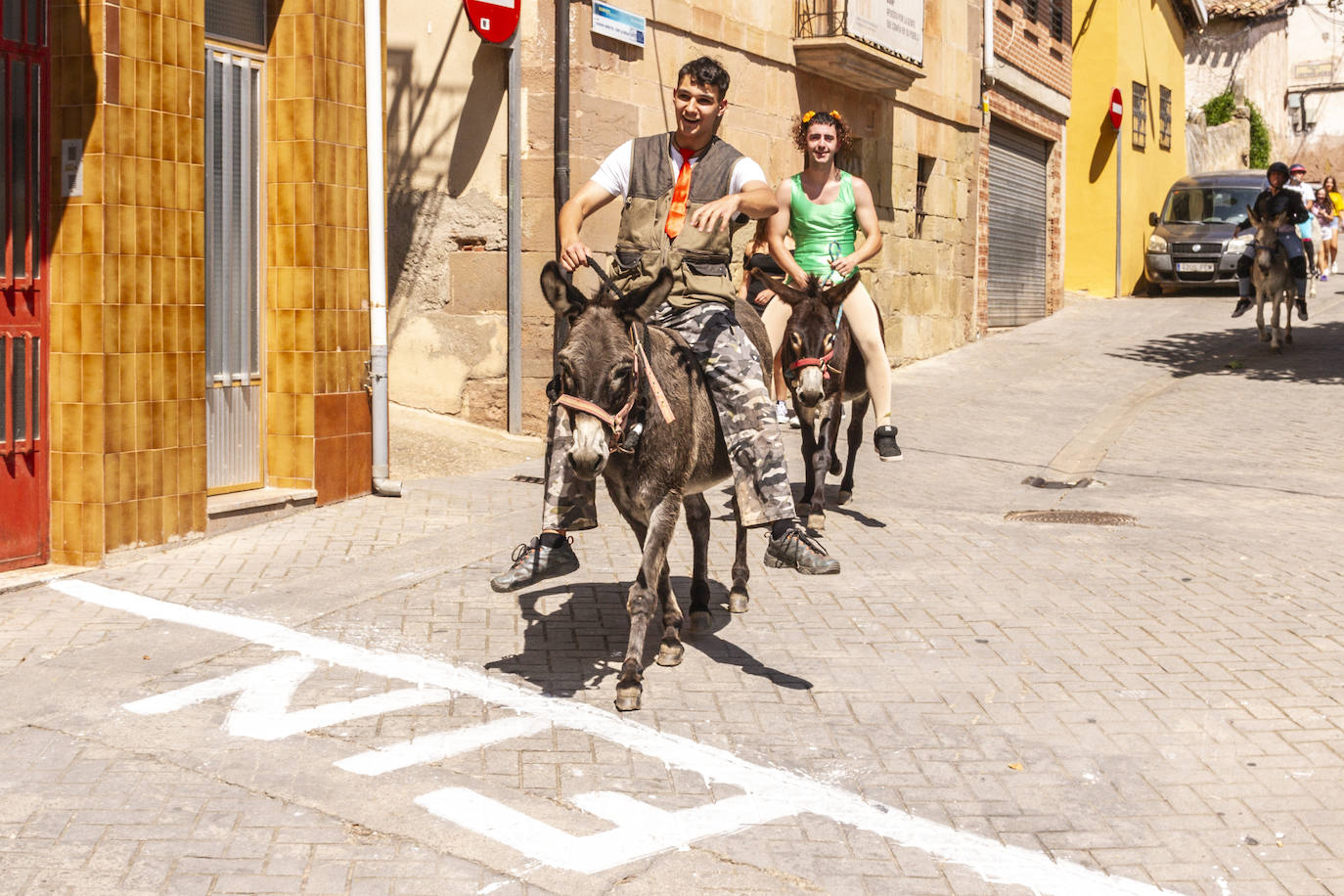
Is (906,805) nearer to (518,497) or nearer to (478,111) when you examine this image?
(518,497)

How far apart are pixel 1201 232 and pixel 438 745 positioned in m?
23.9

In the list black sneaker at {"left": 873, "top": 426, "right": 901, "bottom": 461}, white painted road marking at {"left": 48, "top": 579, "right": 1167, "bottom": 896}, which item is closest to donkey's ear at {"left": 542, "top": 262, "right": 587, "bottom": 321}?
white painted road marking at {"left": 48, "top": 579, "right": 1167, "bottom": 896}

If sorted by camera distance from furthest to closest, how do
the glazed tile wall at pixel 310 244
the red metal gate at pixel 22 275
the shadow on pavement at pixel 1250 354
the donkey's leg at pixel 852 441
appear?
the shadow on pavement at pixel 1250 354, the donkey's leg at pixel 852 441, the glazed tile wall at pixel 310 244, the red metal gate at pixel 22 275

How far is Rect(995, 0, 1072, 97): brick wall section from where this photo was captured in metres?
23.2

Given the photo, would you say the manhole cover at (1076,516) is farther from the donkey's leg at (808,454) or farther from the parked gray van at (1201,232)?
the parked gray van at (1201,232)

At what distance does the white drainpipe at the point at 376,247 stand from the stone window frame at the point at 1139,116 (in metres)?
22.7

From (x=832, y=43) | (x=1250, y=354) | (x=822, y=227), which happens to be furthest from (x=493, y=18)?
(x=1250, y=354)

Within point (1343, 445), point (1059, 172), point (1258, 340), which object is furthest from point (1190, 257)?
point (1343, 445)

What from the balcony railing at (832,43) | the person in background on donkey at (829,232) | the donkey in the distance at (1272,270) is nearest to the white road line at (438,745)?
the person in background on donkey at (829,232)

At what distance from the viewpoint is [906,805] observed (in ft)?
16.2

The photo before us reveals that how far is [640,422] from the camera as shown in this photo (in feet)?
18.4

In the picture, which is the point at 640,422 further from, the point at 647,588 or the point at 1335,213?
the point at 1335,213

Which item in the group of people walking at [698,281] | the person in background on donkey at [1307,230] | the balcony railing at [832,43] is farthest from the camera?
the person in background on donkey at [1307,230]

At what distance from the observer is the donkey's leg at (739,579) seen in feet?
24.2
